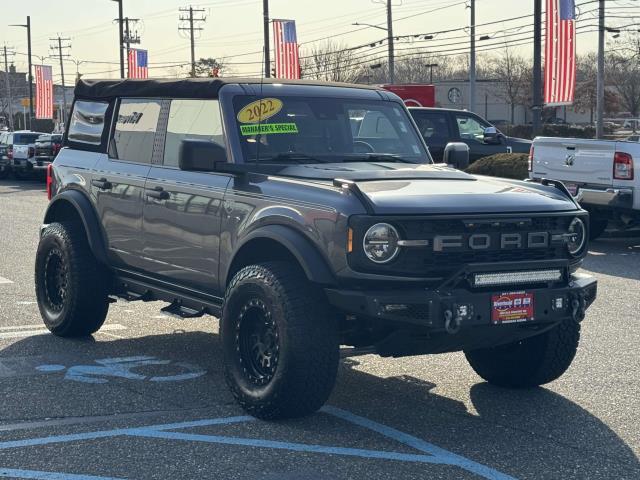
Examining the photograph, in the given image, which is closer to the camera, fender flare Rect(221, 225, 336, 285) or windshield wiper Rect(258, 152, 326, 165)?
fender flare Rect(221, 225, 336, 285)

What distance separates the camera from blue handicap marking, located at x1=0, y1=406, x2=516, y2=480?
210 inches

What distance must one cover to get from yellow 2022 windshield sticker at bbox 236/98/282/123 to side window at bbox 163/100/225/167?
0.53 ft

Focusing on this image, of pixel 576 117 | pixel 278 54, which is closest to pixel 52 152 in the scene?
pixel 278 54

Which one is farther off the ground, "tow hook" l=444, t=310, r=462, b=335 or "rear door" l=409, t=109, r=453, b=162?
"rear door" l=409, t=109, r=453, b=162

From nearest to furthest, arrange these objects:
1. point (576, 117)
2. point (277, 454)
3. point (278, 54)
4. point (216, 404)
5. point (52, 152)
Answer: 1. point (277, 454)
2. point (216, 404)
3. point (52, 152)
4. point (278, 54)
5. point (576, 117)

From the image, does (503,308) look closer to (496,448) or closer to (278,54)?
(496,448)

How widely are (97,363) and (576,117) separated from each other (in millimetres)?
116764

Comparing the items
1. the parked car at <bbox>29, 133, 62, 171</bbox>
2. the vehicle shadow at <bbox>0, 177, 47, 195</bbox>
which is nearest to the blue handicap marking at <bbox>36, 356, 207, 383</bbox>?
the vehicle shadow at <bbox>0, 177, 47, 195</bbox>

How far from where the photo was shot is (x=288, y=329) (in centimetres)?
573

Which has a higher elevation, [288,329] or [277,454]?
[288,329]

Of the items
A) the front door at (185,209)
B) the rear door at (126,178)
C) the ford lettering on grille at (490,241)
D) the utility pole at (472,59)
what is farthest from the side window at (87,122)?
the utility pole at (472,59)

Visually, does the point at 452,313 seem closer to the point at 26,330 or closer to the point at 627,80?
the point at 26,330

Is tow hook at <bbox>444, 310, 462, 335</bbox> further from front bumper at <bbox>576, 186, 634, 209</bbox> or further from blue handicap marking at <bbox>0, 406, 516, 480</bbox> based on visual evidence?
front bumper at <bbox>576, 186, 634, 209</bbox>

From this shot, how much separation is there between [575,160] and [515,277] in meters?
9.60
